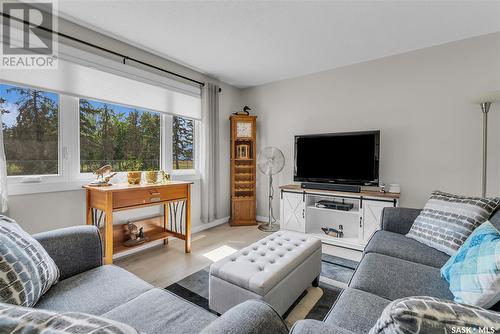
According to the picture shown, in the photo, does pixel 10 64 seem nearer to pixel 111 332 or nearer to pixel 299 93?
pixel 111 332

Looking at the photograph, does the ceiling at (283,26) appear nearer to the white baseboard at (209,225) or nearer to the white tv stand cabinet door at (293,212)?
the white tv stand cabinet door at (293,212)

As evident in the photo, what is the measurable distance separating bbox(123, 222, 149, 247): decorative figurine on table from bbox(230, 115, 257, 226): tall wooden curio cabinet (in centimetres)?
148

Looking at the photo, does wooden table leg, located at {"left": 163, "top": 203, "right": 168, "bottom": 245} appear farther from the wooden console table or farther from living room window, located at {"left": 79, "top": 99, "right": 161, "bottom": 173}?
living room window, located at {"left": 79, "top": 99, "right": 161, "bottom": 173}

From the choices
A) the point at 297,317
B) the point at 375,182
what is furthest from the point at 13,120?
the point at 375,182

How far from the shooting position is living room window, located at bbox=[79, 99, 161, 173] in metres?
2.38

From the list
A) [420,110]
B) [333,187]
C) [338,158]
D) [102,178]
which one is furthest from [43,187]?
[420,110]

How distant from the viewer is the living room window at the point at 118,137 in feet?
7.80

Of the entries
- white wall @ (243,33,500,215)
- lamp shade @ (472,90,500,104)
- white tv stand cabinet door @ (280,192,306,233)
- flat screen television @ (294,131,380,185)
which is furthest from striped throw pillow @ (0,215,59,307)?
lamp shade @ (472,90,500,104)

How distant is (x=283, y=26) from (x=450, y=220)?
2.16 metres

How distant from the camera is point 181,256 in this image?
8.48 feet

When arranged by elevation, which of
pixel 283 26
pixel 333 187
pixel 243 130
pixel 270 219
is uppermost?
pixel 283 26

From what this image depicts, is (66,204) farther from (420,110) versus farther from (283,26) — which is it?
(420,110)

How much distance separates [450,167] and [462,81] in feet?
3.12

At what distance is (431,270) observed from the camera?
136 cm
